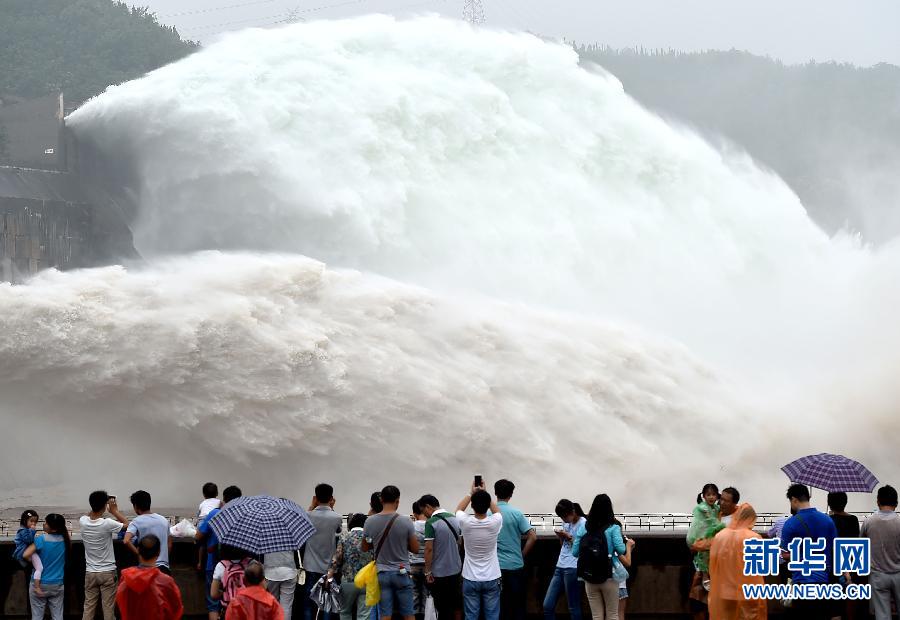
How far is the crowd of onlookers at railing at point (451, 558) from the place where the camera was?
11328mm

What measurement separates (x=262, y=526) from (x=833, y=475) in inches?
244

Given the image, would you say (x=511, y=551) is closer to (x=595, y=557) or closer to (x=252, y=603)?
(x=595, y=557)

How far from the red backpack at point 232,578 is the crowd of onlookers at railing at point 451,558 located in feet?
0.04

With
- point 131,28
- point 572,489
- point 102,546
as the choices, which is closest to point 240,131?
point 572,489

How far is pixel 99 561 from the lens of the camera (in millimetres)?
12344

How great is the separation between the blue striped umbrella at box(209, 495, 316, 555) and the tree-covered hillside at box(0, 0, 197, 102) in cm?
9570

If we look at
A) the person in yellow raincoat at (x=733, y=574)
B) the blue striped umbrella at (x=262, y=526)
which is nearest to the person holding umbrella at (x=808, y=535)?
the person in yellow raincoat at (x=733, y=574)

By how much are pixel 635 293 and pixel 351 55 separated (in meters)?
11.0

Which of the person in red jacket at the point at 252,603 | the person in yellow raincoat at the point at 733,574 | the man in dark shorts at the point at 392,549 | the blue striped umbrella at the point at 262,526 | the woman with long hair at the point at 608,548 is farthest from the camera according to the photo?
the woman with long hair at the point at 608,548

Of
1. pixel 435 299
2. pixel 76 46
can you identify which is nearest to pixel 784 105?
pixel 76 46

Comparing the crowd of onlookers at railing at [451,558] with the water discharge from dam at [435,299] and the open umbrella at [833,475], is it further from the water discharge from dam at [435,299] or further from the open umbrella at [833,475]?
the water discharge from dam at [435,299]

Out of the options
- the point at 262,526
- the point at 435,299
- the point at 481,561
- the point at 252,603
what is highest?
the point at 435,299

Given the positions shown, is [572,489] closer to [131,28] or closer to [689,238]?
[689,238]
